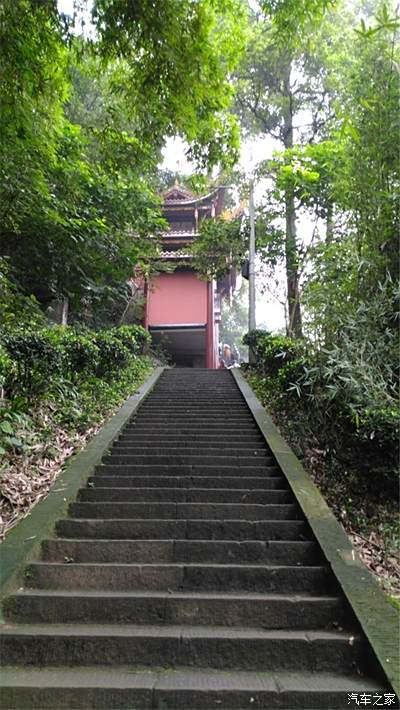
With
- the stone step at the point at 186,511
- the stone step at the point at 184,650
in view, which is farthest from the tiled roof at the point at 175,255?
the stone step at the point at 184,650

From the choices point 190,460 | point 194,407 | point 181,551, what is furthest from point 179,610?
point 194,407

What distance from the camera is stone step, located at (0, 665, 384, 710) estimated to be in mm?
1936

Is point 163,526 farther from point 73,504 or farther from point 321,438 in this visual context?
point 321,438

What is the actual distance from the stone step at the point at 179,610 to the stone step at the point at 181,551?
1.35ft

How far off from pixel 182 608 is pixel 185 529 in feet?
2.38

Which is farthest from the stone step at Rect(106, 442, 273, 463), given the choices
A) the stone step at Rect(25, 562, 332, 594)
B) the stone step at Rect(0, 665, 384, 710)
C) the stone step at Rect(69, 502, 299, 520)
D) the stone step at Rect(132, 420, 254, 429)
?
the stone step at Rect(0, 665, 384, 710)

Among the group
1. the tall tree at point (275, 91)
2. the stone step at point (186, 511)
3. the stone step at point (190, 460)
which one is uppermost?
the tall tree at point (275, 91)

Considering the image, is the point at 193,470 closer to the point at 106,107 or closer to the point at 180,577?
the point at 180,577

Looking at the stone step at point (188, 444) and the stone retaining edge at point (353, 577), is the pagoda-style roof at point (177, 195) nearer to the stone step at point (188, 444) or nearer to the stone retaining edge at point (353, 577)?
the stone step at point (188, 444)

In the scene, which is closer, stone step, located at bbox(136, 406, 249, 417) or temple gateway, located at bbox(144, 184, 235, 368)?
stone step, located at bbox(136, 406, 249, 417)

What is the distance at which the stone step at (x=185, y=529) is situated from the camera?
10.3 feet

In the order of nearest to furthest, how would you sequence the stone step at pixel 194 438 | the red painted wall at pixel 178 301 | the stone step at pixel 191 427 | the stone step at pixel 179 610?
the stone step at pixel 179 610
the stone step at pixel 194 438
the stone step at pixel 191 427
the red painted wall at pixel 178 301

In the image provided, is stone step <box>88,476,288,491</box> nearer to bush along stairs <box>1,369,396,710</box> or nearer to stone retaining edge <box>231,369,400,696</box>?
bush along stairs <box>1,369,396,710</box>

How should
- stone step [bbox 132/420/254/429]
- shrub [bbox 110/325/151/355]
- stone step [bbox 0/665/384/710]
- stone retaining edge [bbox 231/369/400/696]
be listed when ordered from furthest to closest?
shrub [bbox 110/325/151/355] < stone step [bbox 132/420/254/429] < stone retaining edge [bbox 231/369/400/696] < stone step [bbox 0/665/384/710]
